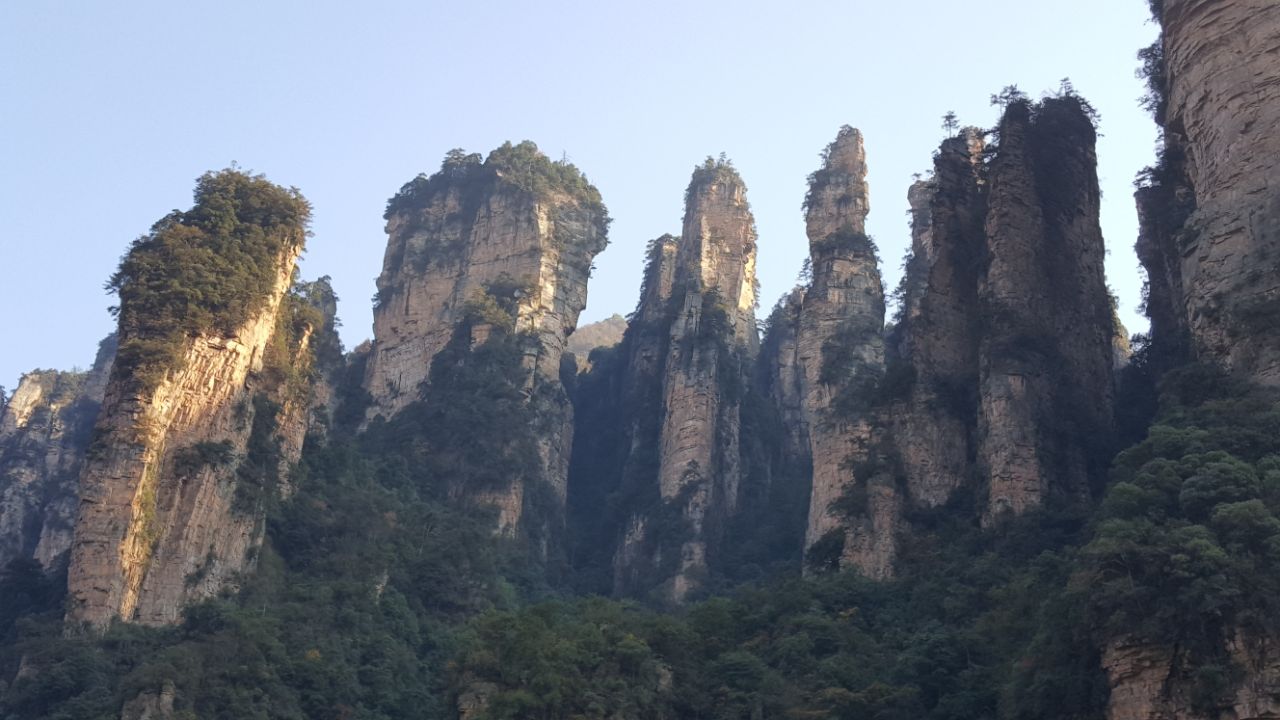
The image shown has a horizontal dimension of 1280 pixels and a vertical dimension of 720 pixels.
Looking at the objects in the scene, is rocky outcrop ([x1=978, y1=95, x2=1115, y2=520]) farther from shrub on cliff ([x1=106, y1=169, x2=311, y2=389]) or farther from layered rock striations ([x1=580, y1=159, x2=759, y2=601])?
shrub on cliff ([x1=106, y1=169, x2=311, y2=389])

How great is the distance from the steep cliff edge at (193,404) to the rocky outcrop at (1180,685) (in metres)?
25.5

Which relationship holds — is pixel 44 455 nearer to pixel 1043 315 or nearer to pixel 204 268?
pixel 204 268

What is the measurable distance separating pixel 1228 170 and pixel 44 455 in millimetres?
49155

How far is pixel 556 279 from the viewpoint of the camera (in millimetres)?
73875

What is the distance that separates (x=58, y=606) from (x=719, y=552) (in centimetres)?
2336

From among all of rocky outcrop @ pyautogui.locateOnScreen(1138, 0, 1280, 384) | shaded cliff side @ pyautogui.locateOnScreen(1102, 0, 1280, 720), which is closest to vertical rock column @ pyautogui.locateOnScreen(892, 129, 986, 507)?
shaded cliff side @ pyautogui.locateOnScreen(1102, 0, 1280, 720)

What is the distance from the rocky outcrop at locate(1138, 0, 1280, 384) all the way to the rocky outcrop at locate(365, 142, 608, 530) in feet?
98.0

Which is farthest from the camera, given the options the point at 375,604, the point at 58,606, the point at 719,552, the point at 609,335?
the point at 609,335

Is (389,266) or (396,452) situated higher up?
(389,266)

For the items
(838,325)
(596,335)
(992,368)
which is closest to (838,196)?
(838,325)

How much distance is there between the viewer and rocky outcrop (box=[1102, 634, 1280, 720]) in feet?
102

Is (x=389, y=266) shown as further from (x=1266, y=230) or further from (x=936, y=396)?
(x=1266, y=230)

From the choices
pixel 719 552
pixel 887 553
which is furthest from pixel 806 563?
pixel 719 552

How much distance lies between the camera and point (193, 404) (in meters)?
50.0
